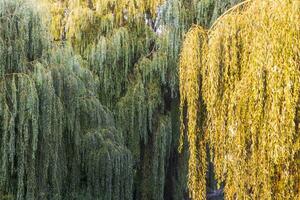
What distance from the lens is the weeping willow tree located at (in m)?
3.42

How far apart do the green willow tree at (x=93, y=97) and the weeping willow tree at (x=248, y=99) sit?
291 centimetres

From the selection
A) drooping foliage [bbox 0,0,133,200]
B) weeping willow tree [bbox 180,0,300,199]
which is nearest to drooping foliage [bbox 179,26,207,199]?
weeping willow tree [bbox 180,0,300,199]

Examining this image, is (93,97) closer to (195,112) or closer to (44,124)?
(44,124)

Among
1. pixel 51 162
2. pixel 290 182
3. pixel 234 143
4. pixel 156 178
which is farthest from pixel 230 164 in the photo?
pixel 156 178

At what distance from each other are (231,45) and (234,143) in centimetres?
89

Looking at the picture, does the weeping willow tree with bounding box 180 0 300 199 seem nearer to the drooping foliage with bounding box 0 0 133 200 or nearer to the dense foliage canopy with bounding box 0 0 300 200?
the dense foliage canopy with bounding box 0 0 300 200

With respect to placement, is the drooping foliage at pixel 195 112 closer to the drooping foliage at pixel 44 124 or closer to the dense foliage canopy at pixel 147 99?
the dense foliage canopy at pixel 147 99

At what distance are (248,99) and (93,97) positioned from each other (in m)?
5.12

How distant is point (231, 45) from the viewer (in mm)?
4105

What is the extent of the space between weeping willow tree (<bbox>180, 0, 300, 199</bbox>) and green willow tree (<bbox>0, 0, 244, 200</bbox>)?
2915 millimetres

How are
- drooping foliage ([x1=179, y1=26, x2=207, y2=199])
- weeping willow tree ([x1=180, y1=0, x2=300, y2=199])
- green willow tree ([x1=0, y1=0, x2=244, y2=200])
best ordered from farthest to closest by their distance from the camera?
green willow tree ([x1=0, y1=0, x2=244, y2=200])
drooping foliage ([x1=179, y1=26, x2=207, y2=199])
weeping willow tree ([x1=180, y1=0, x2=300, y2=199])

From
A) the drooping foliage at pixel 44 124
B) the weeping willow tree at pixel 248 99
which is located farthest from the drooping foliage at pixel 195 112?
the drooping foliage at pixel 44 124

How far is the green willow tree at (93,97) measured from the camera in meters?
6.59

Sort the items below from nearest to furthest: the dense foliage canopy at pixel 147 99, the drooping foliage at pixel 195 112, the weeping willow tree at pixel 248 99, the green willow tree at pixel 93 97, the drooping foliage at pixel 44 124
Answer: the weeping willow tree at pixel 248 99 < the dense foliage canopy at pixel 147 99 < the drooping foliage at pixel 195 112 < the drooping foliage at pixel 44 124 < the green willow tree at pixel 93 97
